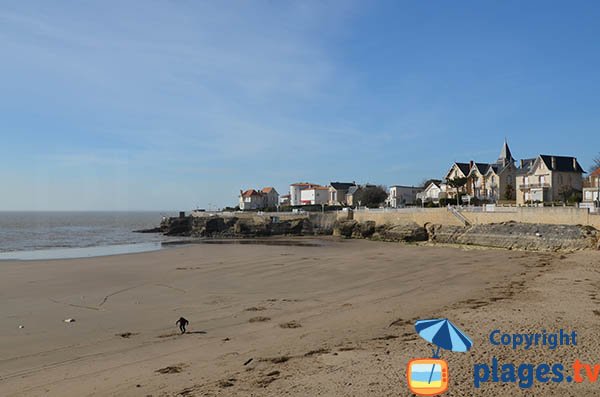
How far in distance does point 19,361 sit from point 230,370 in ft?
17.0

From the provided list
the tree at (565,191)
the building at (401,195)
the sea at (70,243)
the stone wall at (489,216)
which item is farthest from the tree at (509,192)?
the sea at (70,243)

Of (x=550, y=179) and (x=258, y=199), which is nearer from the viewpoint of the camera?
(x=550, y=179)

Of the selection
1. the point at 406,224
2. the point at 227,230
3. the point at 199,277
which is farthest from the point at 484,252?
the point at 227,230

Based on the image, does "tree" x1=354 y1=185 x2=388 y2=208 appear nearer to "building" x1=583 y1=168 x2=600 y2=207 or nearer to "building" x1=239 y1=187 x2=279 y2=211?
"building" x1=239 y1=187 x2=279 y2=211

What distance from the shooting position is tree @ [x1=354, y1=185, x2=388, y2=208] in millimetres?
89500

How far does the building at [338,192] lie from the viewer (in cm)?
9669

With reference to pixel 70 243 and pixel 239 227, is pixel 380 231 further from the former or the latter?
pixel 70 243

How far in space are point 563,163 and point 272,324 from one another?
54.0 metres

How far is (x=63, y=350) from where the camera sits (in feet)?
36.2

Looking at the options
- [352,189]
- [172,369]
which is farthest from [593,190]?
[352,189]

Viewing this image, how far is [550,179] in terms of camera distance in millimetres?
53344

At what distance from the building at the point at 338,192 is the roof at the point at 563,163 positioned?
45.5 m

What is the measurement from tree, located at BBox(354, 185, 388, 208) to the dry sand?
63.5 m

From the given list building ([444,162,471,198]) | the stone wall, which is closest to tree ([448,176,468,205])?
building ([444,162,471,198])
